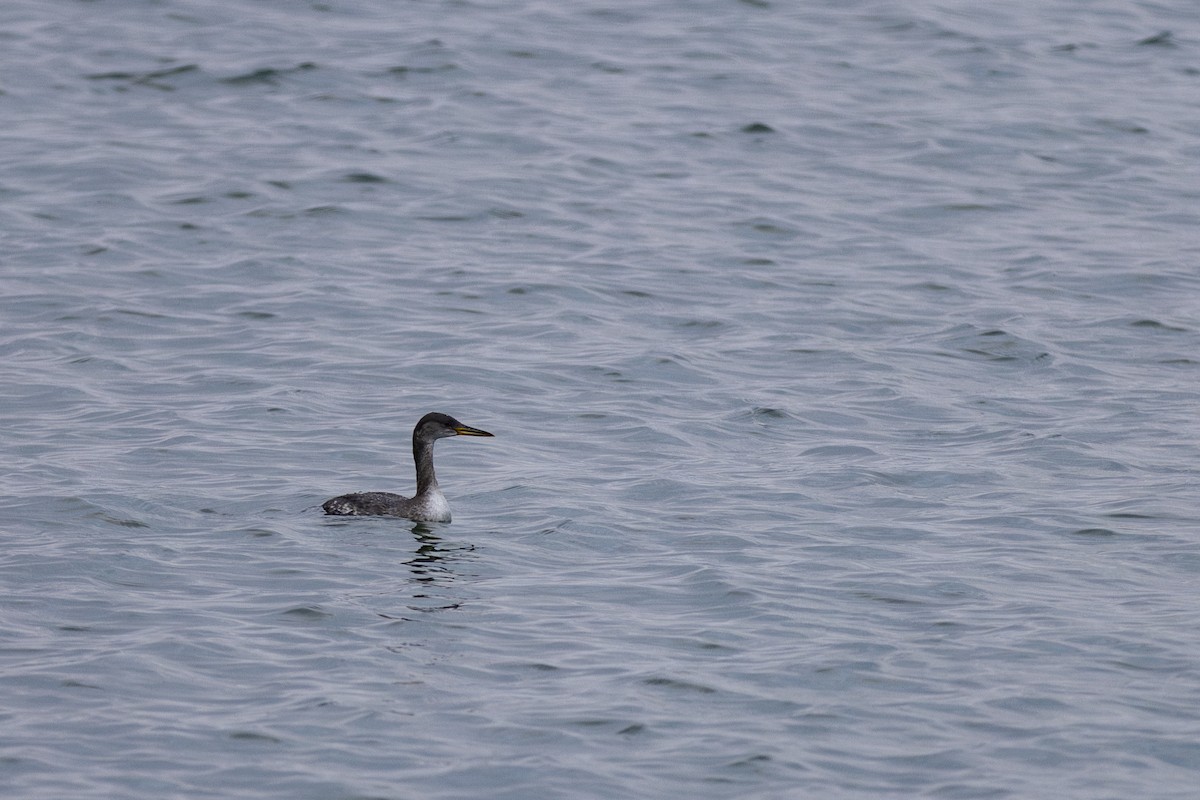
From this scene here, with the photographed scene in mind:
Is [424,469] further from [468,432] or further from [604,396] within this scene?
[604,396]

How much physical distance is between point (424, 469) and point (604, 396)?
319 centimetres

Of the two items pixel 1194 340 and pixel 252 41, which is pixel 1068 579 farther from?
pixel 252 41

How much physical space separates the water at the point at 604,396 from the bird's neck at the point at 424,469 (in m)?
0.44

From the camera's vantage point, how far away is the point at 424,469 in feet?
48.7

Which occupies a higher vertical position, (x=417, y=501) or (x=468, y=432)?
(x=468, y=432)

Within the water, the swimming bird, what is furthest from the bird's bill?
the water

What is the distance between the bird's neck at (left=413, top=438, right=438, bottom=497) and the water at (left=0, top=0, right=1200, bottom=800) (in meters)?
0.44

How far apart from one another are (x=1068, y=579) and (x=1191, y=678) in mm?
1876

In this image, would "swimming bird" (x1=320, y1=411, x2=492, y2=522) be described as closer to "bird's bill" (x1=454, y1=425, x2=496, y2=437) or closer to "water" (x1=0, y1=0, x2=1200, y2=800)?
"bird's bill" (x1=454, y1=425, x2=496, y2=437)

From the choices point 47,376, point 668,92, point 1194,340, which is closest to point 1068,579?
point 1194,340

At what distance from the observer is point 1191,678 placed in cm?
1134

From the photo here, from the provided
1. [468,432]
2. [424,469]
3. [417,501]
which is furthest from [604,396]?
[417,501]

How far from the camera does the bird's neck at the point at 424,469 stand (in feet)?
48.4

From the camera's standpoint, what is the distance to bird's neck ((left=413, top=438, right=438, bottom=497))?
1474 centimetres
